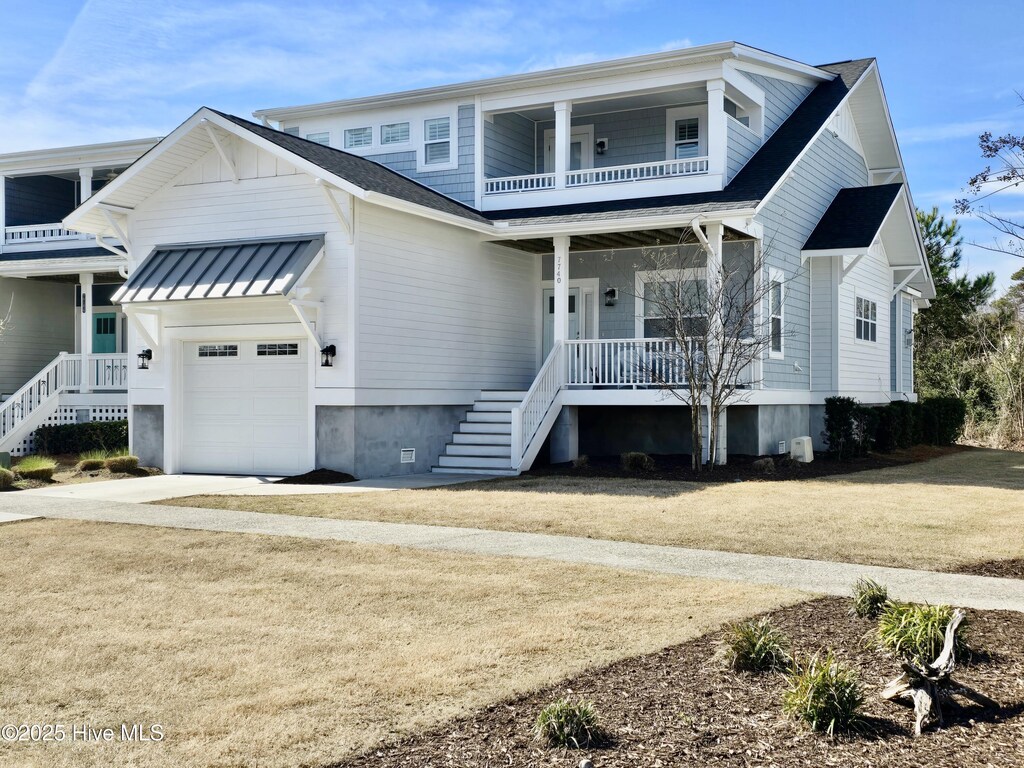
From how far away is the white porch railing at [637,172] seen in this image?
19116 mm

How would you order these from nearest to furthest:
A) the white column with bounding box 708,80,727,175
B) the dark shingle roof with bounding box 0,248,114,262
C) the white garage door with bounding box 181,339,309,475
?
the white garage door with bounding box 181,339,309,475, the white column with bounding box 708,80,727,175, the dark shingle roof with bounding box 0,248,114,262

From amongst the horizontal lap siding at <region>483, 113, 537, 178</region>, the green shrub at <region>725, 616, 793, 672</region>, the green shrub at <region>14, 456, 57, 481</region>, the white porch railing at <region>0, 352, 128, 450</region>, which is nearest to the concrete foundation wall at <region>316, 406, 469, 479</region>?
the green shrub at <region>14, 456, 57, 481</region>

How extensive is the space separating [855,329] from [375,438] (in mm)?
11638

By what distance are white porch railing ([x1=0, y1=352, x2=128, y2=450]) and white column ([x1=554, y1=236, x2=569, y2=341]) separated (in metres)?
9.61

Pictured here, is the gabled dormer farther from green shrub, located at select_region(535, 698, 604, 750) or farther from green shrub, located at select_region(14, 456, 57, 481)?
green shrub, located at select_region(535, 698, 604, 750)

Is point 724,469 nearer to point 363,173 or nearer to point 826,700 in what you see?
point 363,173

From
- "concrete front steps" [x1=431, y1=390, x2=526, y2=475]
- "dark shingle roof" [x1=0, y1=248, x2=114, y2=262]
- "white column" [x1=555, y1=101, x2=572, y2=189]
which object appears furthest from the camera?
"dark shingle roof" [x1=0, y1=248, x2=114, y2=262]

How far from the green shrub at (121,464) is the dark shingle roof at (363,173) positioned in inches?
232

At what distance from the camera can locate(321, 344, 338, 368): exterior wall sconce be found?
1623cm

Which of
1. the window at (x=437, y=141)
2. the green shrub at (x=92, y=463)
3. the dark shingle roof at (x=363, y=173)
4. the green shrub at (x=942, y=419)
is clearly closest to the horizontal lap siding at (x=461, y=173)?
the window at (x=437, y=141)

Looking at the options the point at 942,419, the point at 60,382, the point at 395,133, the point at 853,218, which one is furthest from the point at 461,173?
the point at 942,419

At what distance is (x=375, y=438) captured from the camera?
660 inches

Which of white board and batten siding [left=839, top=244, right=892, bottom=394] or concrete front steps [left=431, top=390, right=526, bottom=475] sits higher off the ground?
white board and batten siding [left=839, top=244, right=892, bottom=394]

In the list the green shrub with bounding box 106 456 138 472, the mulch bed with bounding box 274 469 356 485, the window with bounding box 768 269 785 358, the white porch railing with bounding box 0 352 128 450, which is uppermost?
the window with bounding box 768 269 785 358
